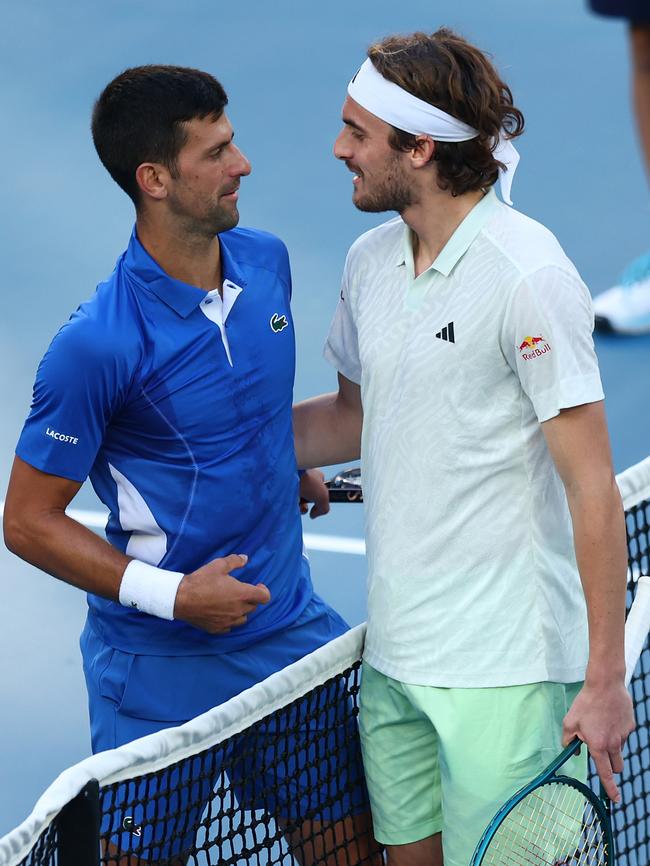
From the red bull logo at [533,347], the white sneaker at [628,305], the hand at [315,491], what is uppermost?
the white sneaker at [628,305]

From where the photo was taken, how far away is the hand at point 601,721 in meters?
2.63

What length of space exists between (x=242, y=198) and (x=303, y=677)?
598cm

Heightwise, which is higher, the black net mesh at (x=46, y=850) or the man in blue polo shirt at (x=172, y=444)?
the man in blue polo shirt at (x=172, y=444)

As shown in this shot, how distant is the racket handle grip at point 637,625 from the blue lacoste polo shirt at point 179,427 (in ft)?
2.30

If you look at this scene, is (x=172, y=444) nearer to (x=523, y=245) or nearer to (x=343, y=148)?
(x=343, y=148)

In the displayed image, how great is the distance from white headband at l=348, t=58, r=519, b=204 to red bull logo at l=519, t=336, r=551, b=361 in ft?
1.04

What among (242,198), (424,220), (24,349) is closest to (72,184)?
(242,198)

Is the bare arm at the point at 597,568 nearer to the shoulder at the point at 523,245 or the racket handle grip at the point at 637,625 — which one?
the racket handle grip at the point at 637,625

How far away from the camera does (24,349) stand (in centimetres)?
751

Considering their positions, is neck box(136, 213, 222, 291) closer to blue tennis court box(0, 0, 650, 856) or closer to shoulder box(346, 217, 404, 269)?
shoulder box(346, 217, 404, 269)

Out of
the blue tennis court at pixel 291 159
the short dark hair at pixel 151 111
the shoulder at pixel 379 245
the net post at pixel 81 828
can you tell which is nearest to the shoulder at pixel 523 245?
the shoulder at pixel 379 245

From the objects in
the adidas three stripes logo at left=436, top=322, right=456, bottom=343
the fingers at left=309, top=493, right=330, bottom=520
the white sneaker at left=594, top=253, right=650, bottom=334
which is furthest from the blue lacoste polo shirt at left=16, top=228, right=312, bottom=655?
the white sneaker at left=594, top=253, right=650, bottom=334

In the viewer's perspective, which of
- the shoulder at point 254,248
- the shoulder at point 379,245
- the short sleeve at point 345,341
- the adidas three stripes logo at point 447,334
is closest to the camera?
the adidas three stripes logo at point 447,334

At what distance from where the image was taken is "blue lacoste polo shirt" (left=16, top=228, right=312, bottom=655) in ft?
9.45
